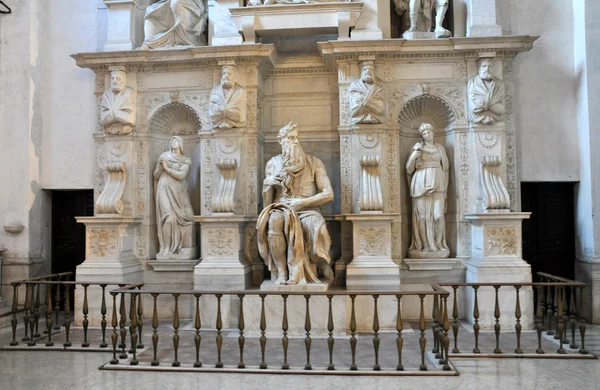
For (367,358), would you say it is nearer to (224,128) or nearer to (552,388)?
(552,388)

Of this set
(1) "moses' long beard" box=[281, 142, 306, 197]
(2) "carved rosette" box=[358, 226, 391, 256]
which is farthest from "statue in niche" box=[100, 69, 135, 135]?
(2) "carved rosette" box=[358, 226, 391, 256]

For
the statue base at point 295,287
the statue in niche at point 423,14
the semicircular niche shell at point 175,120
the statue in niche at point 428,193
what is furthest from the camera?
the semicircular niche shell at point 175,120

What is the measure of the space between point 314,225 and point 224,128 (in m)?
2.06

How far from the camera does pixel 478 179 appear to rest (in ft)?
25.7

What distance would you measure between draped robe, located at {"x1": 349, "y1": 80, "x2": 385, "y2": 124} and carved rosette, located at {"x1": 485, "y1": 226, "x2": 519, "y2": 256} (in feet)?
7.23

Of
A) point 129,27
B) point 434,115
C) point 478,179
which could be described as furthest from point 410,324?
point 129,27

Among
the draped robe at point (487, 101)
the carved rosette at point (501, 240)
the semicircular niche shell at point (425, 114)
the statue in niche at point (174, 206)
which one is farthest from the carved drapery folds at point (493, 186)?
the statue in niche at point (174, 206)

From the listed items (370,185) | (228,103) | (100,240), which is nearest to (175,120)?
(228,103)

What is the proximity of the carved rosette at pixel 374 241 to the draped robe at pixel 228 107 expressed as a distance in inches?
93.5

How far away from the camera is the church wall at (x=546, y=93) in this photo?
8.17 metres

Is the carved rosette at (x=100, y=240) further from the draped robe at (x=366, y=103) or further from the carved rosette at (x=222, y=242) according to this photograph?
the draped robe at (x=366, y=103)

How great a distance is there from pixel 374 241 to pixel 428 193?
45.1 inches

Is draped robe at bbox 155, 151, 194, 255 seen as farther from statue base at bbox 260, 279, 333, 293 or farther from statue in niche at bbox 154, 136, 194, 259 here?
statue base at bbox 260, 279, 333, 293

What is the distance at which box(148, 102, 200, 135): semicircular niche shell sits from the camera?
8492 millimetres
